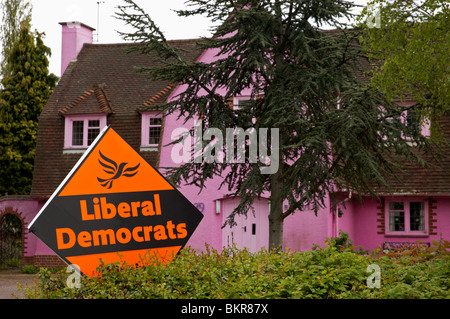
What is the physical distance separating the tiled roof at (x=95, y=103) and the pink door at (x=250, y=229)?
3.66 meters

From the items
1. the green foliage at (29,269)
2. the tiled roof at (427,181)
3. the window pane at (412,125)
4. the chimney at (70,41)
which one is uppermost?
the chimney at (70,41)

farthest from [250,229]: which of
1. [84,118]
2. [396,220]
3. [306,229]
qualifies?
[84,118]

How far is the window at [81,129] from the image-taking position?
90.6 ft

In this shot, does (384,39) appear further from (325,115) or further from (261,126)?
(261,126)

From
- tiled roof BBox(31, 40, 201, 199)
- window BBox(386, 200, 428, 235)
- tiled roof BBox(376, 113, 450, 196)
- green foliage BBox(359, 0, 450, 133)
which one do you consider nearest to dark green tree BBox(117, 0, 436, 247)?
green foliage BBox(359, 0, 450, 133)

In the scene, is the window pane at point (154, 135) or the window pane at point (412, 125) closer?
the window pane at point (412, 125)

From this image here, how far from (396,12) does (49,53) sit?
24.7 metres

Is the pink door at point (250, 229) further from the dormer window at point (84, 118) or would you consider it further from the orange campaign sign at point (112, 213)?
the orange campaign sign at point (112, 213)

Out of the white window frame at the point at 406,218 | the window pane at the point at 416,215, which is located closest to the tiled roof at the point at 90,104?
the white window frame at the point at 406,218

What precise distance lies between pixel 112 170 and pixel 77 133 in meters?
19.4

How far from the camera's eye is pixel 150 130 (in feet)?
89.1

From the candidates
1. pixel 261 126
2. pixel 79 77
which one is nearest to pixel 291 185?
pixel 261 126

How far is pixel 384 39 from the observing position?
1126cm

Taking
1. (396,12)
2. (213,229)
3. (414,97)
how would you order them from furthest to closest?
(213,229)
(414,97)
(396,12)
